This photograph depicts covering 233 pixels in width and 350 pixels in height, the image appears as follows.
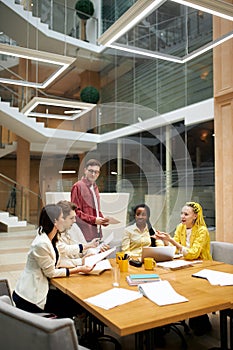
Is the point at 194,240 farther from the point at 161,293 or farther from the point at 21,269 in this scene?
the point at 21,269

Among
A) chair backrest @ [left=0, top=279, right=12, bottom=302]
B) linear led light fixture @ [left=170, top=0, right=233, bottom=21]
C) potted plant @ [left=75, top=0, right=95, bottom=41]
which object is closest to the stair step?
potted plant @ [left=75, top=0, right=95, bottom=41]

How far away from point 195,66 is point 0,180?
5.47 metres

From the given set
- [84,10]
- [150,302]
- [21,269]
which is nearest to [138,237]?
[150,302]

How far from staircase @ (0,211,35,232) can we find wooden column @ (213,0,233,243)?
5.68 meters

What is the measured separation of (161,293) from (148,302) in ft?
0.46

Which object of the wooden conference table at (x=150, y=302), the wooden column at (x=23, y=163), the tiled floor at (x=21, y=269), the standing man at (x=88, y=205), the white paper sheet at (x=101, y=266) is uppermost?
the wooden column at (x=23, y=163)

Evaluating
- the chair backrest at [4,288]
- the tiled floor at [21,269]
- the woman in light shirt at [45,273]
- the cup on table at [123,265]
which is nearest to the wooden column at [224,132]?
the tiled floor at [21,269]

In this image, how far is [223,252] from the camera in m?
2.88

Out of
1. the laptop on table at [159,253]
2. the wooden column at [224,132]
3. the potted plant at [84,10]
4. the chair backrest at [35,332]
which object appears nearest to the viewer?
the chair backrest at [35,332]

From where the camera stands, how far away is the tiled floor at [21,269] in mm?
2260

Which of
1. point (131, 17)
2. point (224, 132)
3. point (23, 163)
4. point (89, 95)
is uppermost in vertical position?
point (89, 95)

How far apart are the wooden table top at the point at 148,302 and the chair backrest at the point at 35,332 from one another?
11.3 inches

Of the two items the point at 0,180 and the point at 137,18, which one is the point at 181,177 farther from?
the point at 0,180

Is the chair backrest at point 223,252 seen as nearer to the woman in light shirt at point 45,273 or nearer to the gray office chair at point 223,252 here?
the gray office chair at point 223,252
